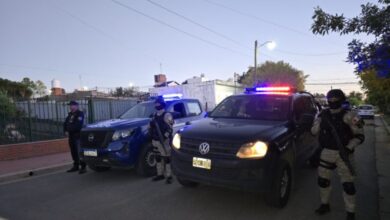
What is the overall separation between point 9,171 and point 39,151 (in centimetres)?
279

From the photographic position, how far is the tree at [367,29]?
18.1 feet

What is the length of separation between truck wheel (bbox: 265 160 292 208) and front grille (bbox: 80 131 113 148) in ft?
12.2

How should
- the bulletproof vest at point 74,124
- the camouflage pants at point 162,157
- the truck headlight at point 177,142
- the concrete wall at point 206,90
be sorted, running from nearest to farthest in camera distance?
1. the truck headlight at point 177,142
2. the camouflage pants at point 162,157
3. the bulletproof vest at point 74,124
4. the concrete wall at point 206,90

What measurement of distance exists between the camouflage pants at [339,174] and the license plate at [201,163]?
1.64 m

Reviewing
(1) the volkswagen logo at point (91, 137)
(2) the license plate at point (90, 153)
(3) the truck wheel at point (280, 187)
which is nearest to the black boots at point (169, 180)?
(2) the license plate at point (90, 153)

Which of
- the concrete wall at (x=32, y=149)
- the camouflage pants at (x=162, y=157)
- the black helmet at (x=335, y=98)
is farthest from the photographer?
the concrete wall at (x=32, y=149)

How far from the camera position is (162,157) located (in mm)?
7066

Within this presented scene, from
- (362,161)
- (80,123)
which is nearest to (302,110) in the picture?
(362,161)

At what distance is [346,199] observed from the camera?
183 inches

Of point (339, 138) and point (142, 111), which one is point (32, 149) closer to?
point (142, 111)

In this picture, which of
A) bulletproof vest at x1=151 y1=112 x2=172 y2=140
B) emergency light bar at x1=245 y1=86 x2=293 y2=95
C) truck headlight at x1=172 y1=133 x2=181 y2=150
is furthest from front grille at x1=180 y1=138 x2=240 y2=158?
emergency light bar at x1=245 y1=86 x2=293 y2=95

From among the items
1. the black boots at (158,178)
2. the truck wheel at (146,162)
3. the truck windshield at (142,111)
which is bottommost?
the black boots at (158,178)

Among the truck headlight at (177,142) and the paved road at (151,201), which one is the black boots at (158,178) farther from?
the truck headlight at (177,142)

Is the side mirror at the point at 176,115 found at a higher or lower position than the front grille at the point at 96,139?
higher
